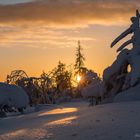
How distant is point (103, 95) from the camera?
81.1 feet

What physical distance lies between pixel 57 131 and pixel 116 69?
1505 centimetres

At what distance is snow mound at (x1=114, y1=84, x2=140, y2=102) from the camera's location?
71.8ft

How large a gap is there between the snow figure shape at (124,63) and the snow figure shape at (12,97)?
453 centimetres

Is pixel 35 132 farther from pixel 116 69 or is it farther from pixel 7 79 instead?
pixel 7 79

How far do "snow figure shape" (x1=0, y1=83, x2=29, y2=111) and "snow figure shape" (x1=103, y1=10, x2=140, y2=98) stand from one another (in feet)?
14.9

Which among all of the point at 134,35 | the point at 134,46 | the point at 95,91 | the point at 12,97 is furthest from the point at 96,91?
the point at 12,97

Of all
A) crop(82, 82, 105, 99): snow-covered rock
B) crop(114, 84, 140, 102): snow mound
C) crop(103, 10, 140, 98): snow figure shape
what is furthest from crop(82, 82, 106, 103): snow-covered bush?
crop(114, 84, 140, 102): snow mound

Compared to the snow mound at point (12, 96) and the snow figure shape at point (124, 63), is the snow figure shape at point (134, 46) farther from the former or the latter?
the snow mound at point (12, 96)

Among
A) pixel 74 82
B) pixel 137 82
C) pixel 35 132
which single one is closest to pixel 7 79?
pixel 137 82

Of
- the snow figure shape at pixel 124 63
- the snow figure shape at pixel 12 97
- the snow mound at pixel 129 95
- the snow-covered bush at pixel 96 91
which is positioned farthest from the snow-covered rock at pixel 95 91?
the snow figure shape at pixel 12 97

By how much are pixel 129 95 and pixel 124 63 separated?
2.67m

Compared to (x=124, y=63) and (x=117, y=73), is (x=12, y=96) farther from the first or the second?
(x=124, y=63)

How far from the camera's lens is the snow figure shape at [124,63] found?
76.8 feet

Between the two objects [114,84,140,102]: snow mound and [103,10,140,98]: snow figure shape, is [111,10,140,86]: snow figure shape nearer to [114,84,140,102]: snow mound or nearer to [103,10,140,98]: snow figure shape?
[103,10,140,98]: snow figure shape
